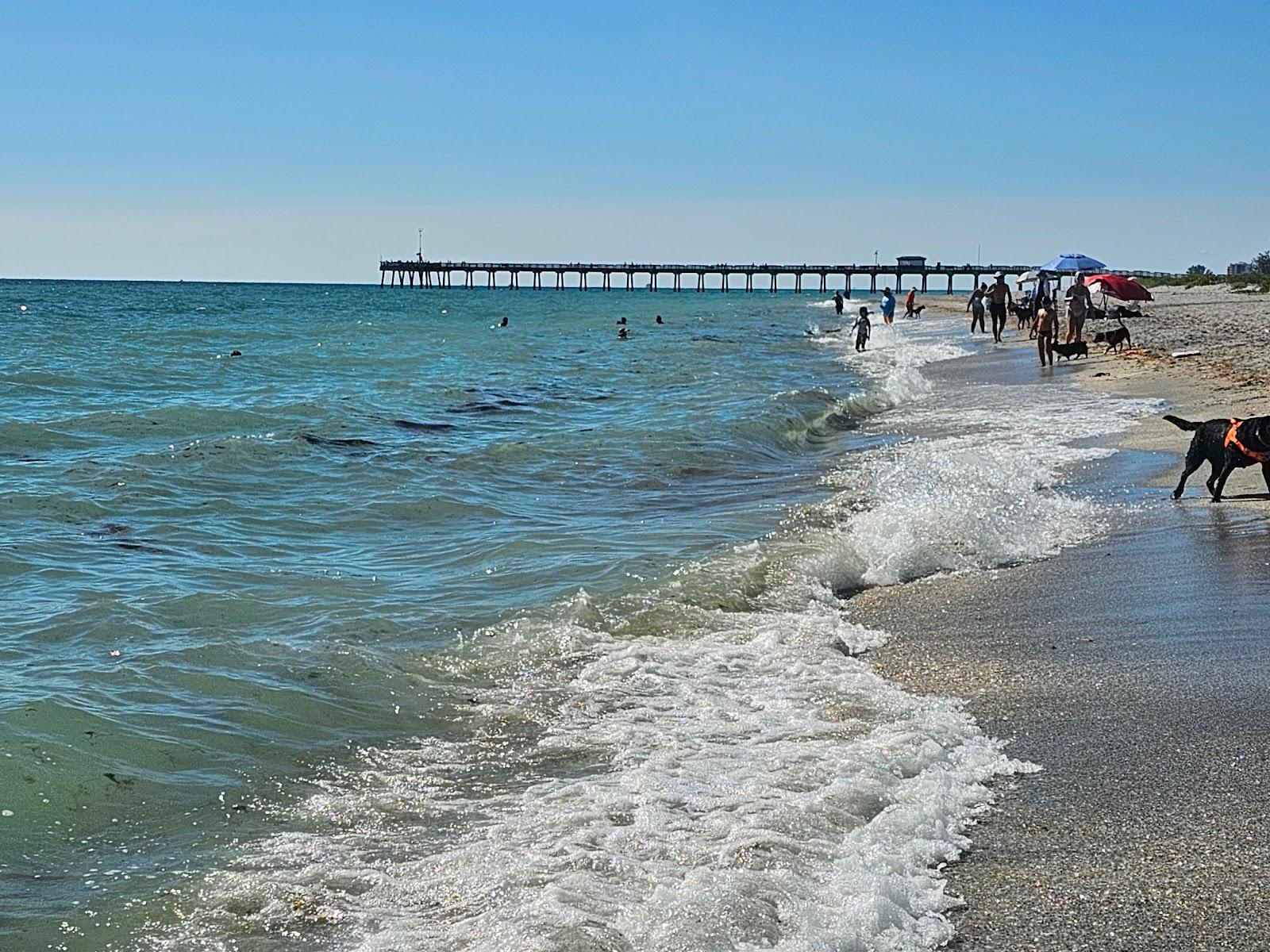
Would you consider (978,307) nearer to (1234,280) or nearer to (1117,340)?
(1117,340)

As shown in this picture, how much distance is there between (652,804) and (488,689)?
6.23ft

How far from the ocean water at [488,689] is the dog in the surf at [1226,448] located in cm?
82

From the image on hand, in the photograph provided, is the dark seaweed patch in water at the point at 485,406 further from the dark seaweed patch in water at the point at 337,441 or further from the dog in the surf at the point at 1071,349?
the dog in the surf at the point at 1071,349

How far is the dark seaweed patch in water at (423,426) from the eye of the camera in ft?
59.3

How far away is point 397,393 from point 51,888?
20015mm

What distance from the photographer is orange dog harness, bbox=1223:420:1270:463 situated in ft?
32.0

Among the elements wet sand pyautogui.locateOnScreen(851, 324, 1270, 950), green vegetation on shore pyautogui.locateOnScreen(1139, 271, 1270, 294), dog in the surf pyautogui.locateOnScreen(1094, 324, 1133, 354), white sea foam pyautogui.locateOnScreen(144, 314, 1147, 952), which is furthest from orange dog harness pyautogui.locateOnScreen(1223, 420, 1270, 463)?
green vegetation on shore pyautogui.locateOnScreen(1139, 271, 1270, 294)

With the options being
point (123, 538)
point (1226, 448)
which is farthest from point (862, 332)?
point (123, 538)

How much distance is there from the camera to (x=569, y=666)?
21.6 feet

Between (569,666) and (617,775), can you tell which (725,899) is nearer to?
(617,775)

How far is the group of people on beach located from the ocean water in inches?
398

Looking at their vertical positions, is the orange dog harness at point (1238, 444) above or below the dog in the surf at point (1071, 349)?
below

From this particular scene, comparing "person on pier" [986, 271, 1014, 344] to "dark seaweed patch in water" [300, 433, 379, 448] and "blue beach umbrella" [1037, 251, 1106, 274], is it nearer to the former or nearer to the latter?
"blue beach umbrella" [1037, 251, 1106, 274]

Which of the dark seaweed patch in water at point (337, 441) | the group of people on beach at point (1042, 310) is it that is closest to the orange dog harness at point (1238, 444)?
the dark seaweed patch in water at point (337, 441)
